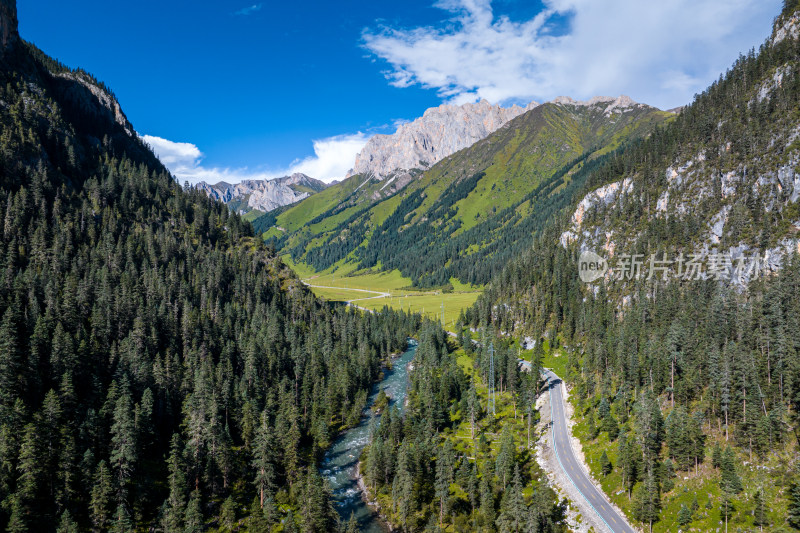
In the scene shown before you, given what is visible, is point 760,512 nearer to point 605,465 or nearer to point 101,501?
point 605,465

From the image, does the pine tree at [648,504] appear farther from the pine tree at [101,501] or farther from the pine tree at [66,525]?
the pine tree at [66,525]

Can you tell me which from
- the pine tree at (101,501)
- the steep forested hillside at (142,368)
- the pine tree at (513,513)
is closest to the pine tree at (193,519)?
the steep forested hillside at (142,368)

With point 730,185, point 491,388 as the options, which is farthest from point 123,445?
point 730,185

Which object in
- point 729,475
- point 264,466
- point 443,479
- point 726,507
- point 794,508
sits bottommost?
point 443,479

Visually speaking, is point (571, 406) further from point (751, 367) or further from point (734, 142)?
point (734, 142)

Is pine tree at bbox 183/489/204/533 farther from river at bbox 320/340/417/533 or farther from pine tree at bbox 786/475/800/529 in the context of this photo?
pine tree at bbox 786/475/800/529

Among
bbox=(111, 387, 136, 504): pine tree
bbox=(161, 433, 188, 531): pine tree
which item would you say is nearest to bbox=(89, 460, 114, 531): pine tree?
bbox=(111, 387, 136, 504): pine tree
